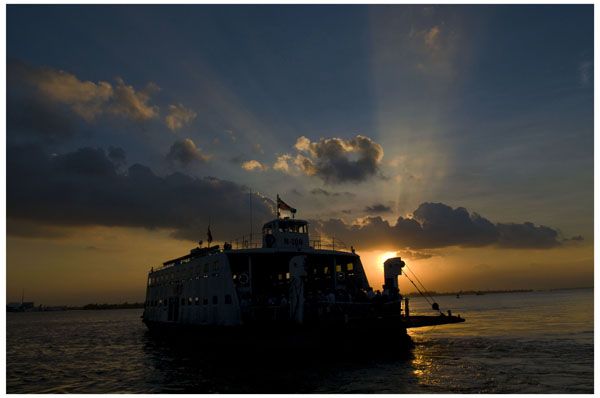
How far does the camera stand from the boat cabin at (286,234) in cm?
3703

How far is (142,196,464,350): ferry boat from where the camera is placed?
2931 centimetres

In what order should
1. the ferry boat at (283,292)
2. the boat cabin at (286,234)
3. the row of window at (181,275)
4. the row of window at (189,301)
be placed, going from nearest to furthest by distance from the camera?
the ferry boat at (283,292), the row of window at (189,301), the row of window at (181,275), the boat cabin at (286,234)

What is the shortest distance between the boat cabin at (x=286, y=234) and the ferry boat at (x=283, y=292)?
0.25 ft

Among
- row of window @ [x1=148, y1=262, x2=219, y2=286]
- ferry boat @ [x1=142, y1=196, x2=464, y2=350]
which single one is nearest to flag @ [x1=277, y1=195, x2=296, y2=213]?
ferry boat @ [x1=142, y1=196, x2=464, y2=350]

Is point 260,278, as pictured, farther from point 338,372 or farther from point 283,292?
point 338,372

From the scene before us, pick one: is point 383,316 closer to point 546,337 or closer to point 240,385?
point 240,385

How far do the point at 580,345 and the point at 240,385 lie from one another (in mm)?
26163

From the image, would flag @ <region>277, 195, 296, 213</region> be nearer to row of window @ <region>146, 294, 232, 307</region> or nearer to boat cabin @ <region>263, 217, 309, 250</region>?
boat cabin @ <region>263, 217, 309, 250</region>

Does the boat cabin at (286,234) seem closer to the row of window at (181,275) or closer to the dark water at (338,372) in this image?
the row of window at (181,275)

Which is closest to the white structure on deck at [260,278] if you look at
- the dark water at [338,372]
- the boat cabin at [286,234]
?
the boat cabin at [286,234]

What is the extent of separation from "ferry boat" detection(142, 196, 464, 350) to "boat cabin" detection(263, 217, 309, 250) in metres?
0.08

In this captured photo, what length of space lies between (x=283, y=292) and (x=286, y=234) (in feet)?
15.5

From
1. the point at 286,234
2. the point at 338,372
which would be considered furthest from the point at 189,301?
the point at 338,372

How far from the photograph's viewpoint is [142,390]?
24375 millimetres
